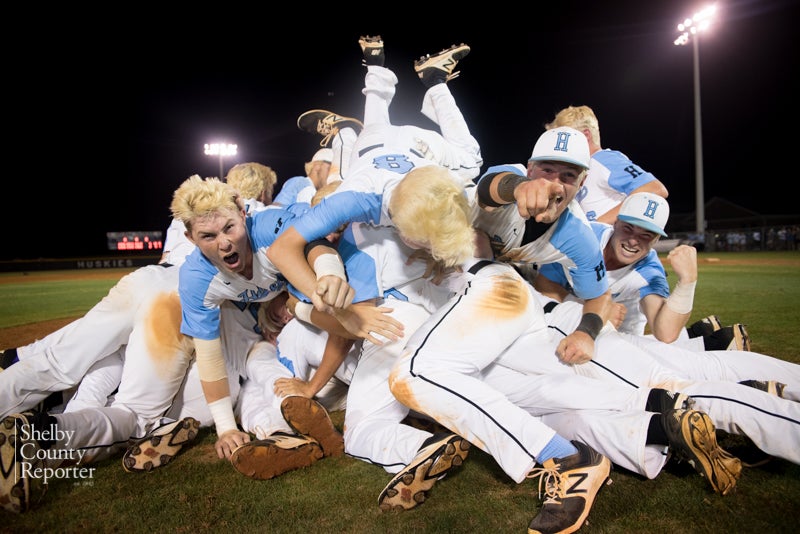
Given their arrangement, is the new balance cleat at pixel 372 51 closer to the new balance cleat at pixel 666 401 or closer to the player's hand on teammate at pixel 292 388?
the player's hand on teammate at pixel 292 388

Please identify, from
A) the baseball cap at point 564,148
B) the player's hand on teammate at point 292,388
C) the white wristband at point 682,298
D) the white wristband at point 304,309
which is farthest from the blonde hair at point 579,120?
the player's hand on teammate at point 292,388

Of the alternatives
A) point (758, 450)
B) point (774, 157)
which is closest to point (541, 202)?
point (758, 450)

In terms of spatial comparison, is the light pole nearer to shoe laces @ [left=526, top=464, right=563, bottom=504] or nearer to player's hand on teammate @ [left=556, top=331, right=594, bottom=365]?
player's hand on teammate @ [left=556, top=331, right=594, bottom=365]

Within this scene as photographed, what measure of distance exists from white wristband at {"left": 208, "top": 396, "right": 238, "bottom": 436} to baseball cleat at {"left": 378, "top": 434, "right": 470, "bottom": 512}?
1.17 meters

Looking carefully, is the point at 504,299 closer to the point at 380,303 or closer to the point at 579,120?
the point at 380,303

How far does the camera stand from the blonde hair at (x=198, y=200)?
281 cm

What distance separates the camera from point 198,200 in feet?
9.23

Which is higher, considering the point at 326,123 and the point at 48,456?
the point at 326,123

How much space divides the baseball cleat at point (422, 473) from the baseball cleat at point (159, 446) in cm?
138

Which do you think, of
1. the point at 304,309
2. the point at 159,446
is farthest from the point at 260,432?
the point at 304,309

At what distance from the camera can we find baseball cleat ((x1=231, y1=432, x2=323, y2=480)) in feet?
8.28

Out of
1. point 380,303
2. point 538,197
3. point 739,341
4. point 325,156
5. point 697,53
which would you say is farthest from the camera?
point 697,53

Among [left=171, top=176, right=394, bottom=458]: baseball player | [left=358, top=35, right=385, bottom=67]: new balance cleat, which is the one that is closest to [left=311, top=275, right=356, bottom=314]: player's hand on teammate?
[left=171, top=176, right=394, bottom=458]: baseball player

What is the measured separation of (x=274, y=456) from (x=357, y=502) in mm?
537
